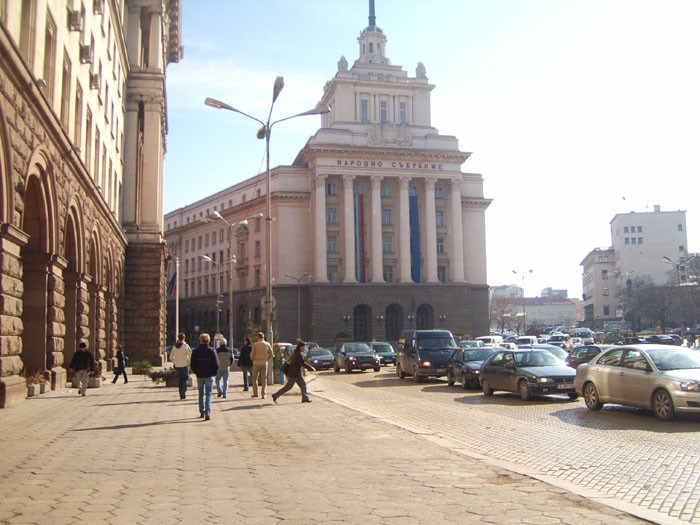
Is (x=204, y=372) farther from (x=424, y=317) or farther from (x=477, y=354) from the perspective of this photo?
(x=424, y=317)

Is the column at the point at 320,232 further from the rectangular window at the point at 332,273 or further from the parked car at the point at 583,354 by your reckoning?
the parked car at the point at 583,354

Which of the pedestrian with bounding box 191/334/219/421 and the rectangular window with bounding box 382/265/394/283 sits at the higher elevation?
the rectangular window with bounding box 382/265/394/283

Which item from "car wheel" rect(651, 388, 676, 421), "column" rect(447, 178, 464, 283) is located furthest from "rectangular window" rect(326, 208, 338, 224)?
"car wheel" rect(651, 388, 676, 421)

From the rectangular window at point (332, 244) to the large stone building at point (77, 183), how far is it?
32662mm

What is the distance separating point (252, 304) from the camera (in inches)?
3243

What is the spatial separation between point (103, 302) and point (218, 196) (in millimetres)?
71995

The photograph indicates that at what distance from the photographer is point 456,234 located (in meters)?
78.7

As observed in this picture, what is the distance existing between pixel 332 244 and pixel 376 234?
5169 millimetres

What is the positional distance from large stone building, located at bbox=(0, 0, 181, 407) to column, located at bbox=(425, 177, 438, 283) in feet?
124

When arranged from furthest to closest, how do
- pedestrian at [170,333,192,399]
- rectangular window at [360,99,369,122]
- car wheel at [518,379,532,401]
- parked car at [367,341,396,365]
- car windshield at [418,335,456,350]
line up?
1. rectangular window at [360,99,369,122]
2. parked car at [367,341,396,365]
3. car windshield at [418,335,456,350]
4. pedestrian at [170,333,192,399]
5. car wheel at [518,379,532,401]

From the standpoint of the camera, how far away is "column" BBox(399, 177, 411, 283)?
76562 millimetres

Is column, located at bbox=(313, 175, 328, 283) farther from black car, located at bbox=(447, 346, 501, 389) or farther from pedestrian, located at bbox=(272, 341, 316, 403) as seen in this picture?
pedestrian, located at bbox=(272, 341, 316, 403)

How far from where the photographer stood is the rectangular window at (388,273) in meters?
78.4

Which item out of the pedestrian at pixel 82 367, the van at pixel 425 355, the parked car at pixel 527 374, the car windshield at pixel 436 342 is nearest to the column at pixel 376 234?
the van at pixel 425 355
